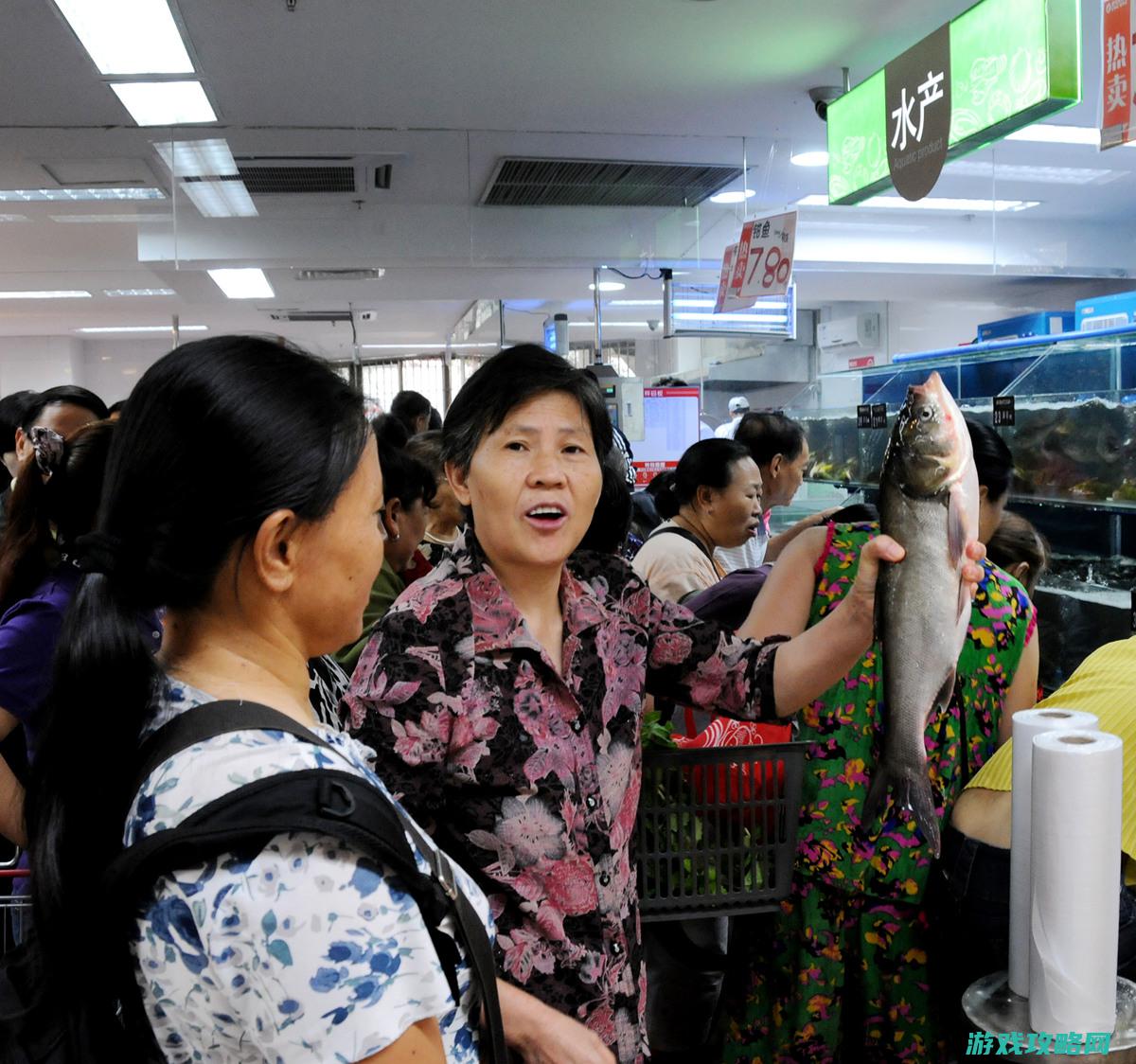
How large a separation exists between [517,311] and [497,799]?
11.8m

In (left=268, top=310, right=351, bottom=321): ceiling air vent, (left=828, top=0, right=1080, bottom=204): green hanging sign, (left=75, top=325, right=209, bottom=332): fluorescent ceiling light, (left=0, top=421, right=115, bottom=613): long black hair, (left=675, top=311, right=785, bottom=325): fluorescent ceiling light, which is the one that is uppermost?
(left=75, top=325, right=209, bottom=332): fluorescent ceiling light

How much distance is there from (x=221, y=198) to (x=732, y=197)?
12.1ft

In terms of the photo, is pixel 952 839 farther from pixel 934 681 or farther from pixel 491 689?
pixel 491 689

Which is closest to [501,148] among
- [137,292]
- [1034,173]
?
[1034,173]

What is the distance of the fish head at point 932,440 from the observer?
1.34 metres

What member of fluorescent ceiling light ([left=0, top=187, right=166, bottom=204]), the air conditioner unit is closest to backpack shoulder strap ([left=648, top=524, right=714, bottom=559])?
fluorescent ceiling light ([left=0, top=187, right=166, bottom=204])

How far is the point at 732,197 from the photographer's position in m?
8.13

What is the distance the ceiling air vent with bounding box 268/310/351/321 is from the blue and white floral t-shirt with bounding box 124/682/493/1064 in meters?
12.5

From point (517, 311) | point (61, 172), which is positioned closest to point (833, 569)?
point (61, 172)

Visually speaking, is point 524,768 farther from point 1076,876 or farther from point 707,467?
point 707,467

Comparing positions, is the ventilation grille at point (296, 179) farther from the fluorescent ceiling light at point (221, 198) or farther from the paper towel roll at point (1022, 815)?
the paper towel roll at point (1022, 815)

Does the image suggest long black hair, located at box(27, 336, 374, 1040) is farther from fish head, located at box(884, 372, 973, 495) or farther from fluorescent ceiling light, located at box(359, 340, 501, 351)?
fluorescent ceiling light, located at box(359, 340, 501, 351)

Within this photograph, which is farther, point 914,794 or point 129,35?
point 129,35

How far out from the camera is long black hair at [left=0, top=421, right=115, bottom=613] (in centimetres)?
236
